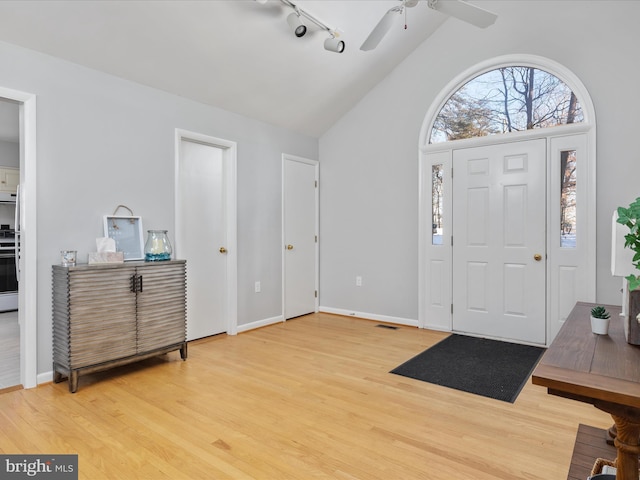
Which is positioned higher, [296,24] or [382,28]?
[296,24]

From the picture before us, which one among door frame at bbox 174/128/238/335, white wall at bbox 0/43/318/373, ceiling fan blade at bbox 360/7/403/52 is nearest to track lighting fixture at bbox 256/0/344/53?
ceiling fan blade at bbox 360/7/403/52

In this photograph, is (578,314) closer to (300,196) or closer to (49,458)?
(49,458)

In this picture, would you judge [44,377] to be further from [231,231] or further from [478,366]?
[478,366]

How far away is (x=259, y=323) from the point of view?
456 centimetres

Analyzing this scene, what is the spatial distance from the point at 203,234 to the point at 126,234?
0.86m

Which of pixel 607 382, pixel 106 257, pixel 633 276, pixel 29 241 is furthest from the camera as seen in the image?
pixel 106 257

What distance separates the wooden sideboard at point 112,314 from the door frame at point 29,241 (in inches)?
5.1

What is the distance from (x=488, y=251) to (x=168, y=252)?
10.3 feet

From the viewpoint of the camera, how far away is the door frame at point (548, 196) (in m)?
3.55

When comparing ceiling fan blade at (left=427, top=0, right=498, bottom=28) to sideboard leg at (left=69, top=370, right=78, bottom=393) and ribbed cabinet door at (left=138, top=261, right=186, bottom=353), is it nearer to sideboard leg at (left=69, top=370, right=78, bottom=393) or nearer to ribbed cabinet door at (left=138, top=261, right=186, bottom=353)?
ribbed cabinet door at (left=138, top=261, right=186, bottom=353)

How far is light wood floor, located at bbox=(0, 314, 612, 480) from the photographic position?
183 cm

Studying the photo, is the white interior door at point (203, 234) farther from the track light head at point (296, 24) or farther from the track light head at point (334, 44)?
the track light head at point (334, 44)

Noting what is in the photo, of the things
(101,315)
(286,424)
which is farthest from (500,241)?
(101,315)

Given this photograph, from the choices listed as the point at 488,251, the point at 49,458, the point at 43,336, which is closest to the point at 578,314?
the point at 488,251
